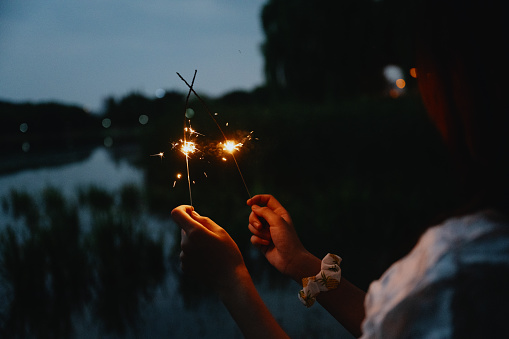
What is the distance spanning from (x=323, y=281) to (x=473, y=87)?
70 centimetres

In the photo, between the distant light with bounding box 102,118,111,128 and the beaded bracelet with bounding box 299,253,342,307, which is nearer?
the beaded bracelet with bounding box 299,253,342,307

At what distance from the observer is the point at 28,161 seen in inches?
109

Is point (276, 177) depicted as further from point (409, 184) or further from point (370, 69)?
point (370, 69)

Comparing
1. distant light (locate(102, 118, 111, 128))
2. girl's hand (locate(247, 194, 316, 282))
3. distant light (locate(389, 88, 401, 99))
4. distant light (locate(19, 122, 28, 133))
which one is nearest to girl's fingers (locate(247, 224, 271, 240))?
girl's hand (locate(247, 194, 316, 282))

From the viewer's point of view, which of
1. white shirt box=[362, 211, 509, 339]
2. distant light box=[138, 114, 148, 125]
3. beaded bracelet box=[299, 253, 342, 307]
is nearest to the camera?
white shirt box=[362, 211, 509, 339]

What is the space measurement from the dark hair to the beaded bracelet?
1.66ft

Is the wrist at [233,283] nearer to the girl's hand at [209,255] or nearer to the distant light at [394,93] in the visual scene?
the girl's hand at [209,255]

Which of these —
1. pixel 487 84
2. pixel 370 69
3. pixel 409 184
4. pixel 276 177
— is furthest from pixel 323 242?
pixel 370 69

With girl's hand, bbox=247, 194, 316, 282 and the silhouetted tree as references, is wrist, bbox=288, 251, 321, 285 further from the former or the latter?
the silhouetted tree

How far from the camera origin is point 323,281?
1033 millimetres

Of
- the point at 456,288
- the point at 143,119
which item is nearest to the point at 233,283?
the point at 456,288

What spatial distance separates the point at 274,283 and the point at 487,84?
335 centimetres

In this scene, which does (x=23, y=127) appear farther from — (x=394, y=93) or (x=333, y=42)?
(x=394, y=93)

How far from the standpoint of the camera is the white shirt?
1.52ft
